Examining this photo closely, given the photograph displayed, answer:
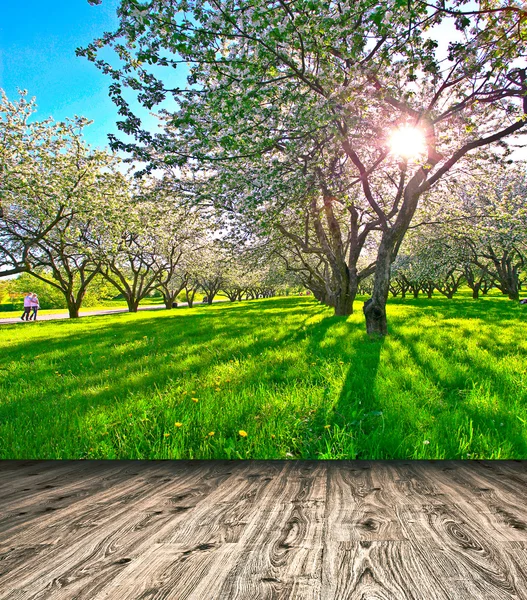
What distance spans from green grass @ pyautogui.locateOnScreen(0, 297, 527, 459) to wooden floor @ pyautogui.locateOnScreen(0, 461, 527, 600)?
0.94ft

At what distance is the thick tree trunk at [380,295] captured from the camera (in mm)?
7461

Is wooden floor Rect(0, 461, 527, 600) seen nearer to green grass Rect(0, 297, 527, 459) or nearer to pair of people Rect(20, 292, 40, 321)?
green grass Rect(0, 297, 527, 459)

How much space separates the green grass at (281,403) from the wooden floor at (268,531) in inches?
11.3

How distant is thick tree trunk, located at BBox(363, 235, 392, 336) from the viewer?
24.5ft

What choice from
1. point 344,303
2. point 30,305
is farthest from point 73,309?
point 344,303

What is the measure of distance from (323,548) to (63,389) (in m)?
4.63

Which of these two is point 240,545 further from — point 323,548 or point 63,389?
point 63,389

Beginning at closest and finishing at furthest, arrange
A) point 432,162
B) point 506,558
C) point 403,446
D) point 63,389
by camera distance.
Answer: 1. point 506,558
2. point 403,446
3. point 63,389
4. point 432,162

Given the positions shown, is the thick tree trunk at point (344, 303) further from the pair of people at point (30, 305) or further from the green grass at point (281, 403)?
the pair of people at point (30, 305)

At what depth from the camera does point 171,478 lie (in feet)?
7.69

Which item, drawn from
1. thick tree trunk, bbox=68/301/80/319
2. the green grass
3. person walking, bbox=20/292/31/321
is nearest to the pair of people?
person walking, bbox=20/292/31/321

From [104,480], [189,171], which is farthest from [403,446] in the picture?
[189,171]

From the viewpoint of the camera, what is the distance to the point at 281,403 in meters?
3.56

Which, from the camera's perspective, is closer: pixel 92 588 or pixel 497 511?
pixel 92 588
